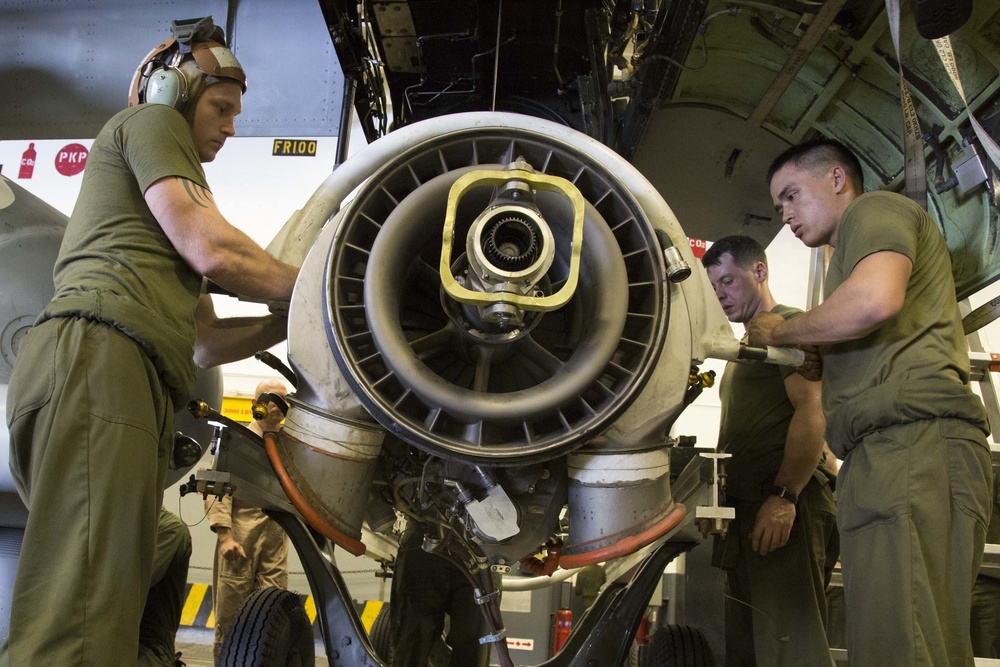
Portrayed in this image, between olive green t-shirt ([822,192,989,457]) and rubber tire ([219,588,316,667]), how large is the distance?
168 centimetres

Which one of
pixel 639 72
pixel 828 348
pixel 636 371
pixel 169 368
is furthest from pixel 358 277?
pixel 639 72

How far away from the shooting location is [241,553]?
478 centimetres

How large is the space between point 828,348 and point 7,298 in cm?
264

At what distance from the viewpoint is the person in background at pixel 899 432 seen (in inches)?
74.9

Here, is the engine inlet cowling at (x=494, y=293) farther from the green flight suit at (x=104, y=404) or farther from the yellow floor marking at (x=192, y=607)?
the yellow floor marking at (x=192, y=607)

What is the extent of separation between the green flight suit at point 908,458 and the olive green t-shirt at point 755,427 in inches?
30.0

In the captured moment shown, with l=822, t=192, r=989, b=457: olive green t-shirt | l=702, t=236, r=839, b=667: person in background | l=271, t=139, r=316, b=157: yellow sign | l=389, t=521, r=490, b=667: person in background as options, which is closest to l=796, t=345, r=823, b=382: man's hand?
l=822, t=192, r=989, b=457: olive green t-shirt

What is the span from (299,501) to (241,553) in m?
3.27

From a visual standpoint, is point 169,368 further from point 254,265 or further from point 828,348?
point 828,348

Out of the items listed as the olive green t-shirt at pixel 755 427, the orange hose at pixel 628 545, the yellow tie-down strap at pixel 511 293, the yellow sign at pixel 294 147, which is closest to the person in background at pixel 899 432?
the orange hose at pixel 628 545

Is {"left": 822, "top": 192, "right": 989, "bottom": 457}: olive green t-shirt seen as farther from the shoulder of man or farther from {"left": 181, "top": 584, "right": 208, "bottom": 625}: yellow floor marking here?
{"left": 181, "top": 584, "right": 208, "bottom": 625}: yellow floor marking

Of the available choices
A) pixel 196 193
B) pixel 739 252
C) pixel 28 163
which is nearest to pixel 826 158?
pixel 739 252

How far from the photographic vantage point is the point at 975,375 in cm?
346

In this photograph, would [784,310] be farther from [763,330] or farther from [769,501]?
Answer: [763,330]
